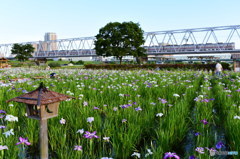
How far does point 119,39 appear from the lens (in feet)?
81.3

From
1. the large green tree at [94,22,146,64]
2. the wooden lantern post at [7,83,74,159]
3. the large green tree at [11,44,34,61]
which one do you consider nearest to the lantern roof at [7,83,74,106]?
the wooden lantern post at [7,83,74,159]

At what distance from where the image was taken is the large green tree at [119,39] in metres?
24.8

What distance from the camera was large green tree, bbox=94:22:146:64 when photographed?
81.4ft

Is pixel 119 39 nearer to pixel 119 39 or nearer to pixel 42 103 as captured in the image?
pixel 119 39

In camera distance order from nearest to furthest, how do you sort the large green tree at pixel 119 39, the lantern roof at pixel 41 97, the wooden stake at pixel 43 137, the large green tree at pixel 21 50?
the lantern roof at pixel 41 97 → the wooden stake at pixel 43 137 → the large green tree at pixel 119 39 → the large green tree at pixel 21 50

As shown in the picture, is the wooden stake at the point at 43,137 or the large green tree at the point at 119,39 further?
the large green tree at the point at 119,39

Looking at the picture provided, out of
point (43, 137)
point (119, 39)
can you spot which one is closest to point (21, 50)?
point (119, 39)

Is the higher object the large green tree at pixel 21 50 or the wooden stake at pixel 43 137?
the large green tree at pixel 21 50

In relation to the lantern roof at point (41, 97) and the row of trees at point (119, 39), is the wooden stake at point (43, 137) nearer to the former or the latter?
the lantern roof at point (41, 97)

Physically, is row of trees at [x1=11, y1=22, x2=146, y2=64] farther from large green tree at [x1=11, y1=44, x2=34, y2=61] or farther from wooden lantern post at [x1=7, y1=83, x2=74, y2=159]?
large green tree at [x1=11, y1=44, x2=34, y2=61]

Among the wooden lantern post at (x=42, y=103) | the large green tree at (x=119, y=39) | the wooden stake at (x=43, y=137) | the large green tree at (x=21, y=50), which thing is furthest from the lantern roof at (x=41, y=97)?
the large green tree at (x=21, y=50)

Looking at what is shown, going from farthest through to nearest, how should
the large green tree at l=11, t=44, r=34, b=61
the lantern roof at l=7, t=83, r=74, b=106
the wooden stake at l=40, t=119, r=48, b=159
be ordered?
the large green tree at l=11, t=44, r=34, b=61, the wooden stake at l=40, t=119, r=48, b=159, the lantern roof at l=7, t=83, r=74, b=106

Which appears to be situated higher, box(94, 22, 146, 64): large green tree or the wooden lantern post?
box(94, 22, 146, 64): large green tree

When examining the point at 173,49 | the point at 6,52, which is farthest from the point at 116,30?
the point at 6,52
